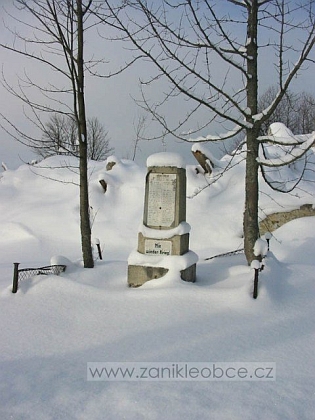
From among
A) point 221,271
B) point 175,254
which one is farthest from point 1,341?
point 221,271

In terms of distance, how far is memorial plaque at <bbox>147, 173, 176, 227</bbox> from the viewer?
6582 millimetres

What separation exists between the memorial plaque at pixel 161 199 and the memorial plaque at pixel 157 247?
307 mm

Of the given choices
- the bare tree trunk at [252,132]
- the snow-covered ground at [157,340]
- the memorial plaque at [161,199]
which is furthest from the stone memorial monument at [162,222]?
the bare tree trunk at [252,132]

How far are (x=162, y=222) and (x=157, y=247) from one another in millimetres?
441

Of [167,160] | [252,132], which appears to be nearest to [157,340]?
[167,160]

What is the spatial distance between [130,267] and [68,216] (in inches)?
366

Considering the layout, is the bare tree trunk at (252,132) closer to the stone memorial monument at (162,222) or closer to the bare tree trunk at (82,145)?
the stone memorial monument at (162,222)

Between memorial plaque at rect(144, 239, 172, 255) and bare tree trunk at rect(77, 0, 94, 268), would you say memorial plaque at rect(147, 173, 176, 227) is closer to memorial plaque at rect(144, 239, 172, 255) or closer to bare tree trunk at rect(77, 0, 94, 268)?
memorial plaque at rect(144, 239, 172, 255)

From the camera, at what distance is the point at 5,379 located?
3311 mm

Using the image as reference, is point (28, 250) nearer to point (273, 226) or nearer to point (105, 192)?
point (105, 192)

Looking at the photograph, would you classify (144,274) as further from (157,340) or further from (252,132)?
(252,132)

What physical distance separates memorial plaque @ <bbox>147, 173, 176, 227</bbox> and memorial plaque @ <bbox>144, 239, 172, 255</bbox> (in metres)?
0.31

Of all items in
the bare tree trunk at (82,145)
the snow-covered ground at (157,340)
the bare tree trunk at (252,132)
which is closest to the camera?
the snow-covered ground at (157,340)

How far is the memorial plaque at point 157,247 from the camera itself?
6516 mm
